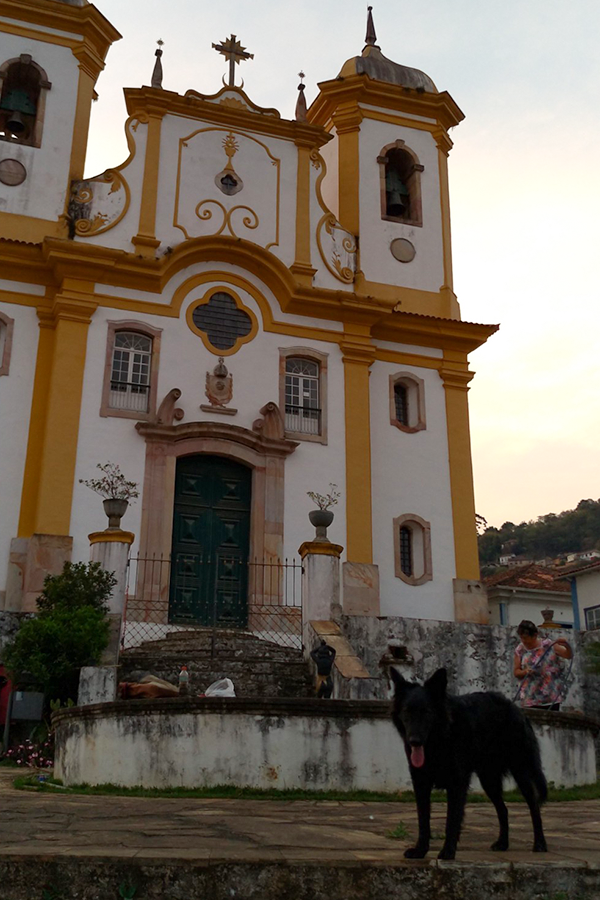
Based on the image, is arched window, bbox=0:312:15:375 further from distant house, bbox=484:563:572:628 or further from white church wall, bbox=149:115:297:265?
distant house, bbox=484:563:572:628

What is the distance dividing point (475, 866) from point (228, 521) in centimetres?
1239

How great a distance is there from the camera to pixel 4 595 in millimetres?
15016

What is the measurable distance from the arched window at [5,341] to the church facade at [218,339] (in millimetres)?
50

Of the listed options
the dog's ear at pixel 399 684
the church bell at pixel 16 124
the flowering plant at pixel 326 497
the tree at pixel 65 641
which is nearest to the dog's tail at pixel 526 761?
the dog's ear at pixel 399 684

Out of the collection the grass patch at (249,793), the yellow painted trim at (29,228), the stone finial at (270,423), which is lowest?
the grass patch at (249,793)

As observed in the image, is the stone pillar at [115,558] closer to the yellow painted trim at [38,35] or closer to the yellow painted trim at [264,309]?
the yellow painted trim at [264,309]

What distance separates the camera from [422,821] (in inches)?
179

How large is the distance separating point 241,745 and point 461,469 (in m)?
10.7

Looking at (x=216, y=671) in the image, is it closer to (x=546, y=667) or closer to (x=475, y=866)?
(x=546, y=667)

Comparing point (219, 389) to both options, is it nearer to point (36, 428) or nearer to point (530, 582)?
point (36, 428)

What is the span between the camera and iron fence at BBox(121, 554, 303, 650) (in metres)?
14.8

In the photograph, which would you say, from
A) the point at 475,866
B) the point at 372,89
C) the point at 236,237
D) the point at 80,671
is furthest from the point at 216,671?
the point at 372,89

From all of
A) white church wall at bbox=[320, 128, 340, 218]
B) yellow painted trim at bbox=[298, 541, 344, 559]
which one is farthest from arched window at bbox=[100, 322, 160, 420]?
white church wall at bbox=[320, 128, 340, 218]

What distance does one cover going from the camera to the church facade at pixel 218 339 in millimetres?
16016
